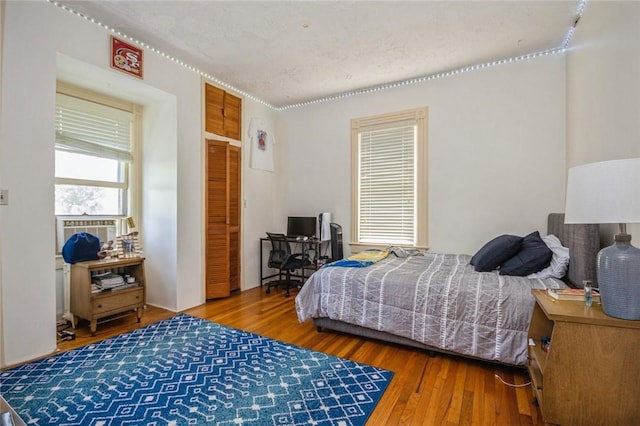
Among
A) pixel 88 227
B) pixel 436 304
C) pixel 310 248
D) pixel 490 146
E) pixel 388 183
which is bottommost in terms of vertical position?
pixel 436 304

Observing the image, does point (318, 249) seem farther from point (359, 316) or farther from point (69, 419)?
point (69, 419)

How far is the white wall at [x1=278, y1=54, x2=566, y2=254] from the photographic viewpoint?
340 centimetres

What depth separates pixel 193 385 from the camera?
2.06 metres

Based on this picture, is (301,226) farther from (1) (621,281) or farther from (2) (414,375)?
(1) (621,281)

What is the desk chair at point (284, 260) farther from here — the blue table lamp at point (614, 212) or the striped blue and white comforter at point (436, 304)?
the blue table lamp at point (614, 212)

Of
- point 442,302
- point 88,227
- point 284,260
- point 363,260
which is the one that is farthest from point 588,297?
point 88,227

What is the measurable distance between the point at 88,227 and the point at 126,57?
192 centimetres

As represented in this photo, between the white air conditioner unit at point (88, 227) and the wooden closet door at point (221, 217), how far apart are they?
1098 mm

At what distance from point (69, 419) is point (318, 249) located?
3.39 meters

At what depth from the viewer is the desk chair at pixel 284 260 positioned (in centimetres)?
432

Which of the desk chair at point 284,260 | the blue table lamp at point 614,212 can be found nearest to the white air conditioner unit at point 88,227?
the desk chair at point 284,260

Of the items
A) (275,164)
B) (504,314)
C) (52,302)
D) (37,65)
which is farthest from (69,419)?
(275,164)

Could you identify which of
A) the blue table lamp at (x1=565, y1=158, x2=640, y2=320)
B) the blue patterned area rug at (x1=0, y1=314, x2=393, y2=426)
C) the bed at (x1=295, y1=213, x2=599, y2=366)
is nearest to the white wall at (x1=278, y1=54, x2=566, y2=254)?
the bed at (x1=295, y1=213, x2=599, y2=366)

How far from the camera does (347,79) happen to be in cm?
407
